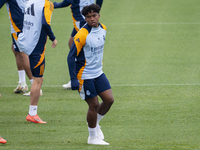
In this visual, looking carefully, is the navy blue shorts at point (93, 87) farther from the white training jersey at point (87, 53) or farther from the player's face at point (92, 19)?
the player's face at point (92, 19)

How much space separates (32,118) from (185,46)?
550 centimetres

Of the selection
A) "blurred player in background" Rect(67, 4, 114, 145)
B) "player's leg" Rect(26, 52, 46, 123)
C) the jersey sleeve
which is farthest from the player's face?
"player's leg" Rect(26, 52, 46, 123)

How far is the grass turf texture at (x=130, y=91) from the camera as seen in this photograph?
15.6 ft

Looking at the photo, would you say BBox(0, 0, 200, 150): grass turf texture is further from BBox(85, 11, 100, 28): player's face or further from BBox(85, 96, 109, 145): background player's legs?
BBox(85, 11, 100, 28): player's face

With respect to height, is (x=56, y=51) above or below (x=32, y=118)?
below

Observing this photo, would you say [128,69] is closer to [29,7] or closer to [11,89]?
[11,89]

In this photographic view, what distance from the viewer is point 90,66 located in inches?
176

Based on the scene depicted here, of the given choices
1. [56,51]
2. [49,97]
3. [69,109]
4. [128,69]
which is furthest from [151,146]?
[56,51]

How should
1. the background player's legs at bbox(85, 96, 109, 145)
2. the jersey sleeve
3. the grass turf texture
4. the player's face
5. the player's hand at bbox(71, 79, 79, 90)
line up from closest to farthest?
1. the player's hand at bbox(71, 79, 79, 90)
2. the player's face
3. the background player's legs at bbox(85, 96, 109, 145)
4. the grass turf texture
5. the jersey sleeve

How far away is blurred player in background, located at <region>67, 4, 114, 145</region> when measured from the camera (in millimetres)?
4301

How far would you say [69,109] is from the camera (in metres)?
5.92

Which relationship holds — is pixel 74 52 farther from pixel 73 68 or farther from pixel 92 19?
pixel 92 19

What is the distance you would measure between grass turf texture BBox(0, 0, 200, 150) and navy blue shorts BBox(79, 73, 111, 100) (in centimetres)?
66

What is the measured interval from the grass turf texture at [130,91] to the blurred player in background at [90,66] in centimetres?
47
